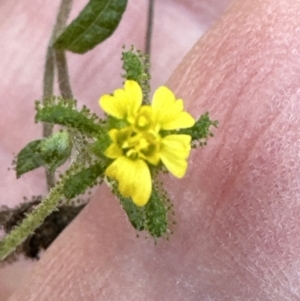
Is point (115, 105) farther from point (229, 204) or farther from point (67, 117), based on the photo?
point (229, 204)

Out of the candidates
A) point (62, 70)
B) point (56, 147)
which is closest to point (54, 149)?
point (56, 147)

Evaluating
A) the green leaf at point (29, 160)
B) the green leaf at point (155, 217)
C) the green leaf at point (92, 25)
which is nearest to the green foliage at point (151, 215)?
the green leaf at point (155, 217)

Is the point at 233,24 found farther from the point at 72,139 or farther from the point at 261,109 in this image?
the point at 72,139

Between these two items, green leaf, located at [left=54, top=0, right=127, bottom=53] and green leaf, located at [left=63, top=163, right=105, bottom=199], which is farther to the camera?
green leaf, located at [left=54, top=0, right=127, bottom=53]

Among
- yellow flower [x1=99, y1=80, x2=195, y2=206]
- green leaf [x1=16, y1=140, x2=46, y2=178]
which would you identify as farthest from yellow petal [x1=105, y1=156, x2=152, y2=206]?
green leaf [x1=16, y1=140, x2=46, y2=178]

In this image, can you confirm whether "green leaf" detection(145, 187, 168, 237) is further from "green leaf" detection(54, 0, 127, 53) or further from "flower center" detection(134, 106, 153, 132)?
"green leaf" detection(54, 0, 127, 53)

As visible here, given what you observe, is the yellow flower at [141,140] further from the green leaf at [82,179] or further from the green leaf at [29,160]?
the green leaf at [29,160]
